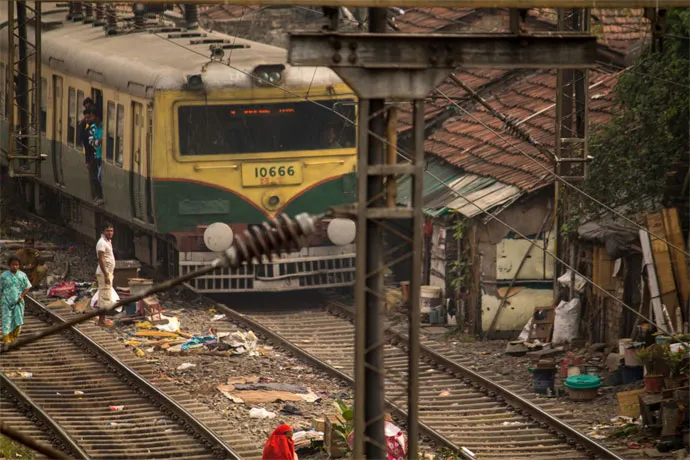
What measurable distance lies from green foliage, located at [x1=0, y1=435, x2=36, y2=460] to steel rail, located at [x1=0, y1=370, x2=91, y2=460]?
33 cm

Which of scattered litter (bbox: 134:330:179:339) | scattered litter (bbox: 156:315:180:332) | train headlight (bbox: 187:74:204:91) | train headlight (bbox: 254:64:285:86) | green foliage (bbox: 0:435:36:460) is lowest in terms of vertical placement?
scattered litter (bbox: 134:330:179:339)

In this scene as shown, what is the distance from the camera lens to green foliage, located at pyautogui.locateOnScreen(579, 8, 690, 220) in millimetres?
17359

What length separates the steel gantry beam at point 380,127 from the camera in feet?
28.1

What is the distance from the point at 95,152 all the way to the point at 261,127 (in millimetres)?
3122

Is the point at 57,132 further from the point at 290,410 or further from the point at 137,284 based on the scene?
the point at 290,410

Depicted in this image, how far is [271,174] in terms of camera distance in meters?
19.6

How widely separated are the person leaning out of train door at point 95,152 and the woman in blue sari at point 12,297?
194 inches

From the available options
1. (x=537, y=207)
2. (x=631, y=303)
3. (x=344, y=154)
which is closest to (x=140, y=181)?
(x=344, y=154)

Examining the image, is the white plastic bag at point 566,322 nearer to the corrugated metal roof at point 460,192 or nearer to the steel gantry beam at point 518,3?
the corrugated metal roof at point 460,192

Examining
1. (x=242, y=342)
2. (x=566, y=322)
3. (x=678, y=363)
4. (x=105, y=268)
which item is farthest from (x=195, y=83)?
(x=678, y=363)

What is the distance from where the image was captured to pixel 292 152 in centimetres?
1961

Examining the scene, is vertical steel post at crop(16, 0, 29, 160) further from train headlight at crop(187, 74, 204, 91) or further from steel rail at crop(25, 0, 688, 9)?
steel rail at crop(25, 0, 688, 9)

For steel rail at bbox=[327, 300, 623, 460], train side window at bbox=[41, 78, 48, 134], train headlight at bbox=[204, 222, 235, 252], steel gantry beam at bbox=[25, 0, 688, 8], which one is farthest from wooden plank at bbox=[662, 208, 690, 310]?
train side window at bbox=[41, 78, 48, 134]

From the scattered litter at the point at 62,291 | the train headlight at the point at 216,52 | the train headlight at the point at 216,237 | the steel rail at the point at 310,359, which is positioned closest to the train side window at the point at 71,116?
the scattered litter at the point at 62,291
